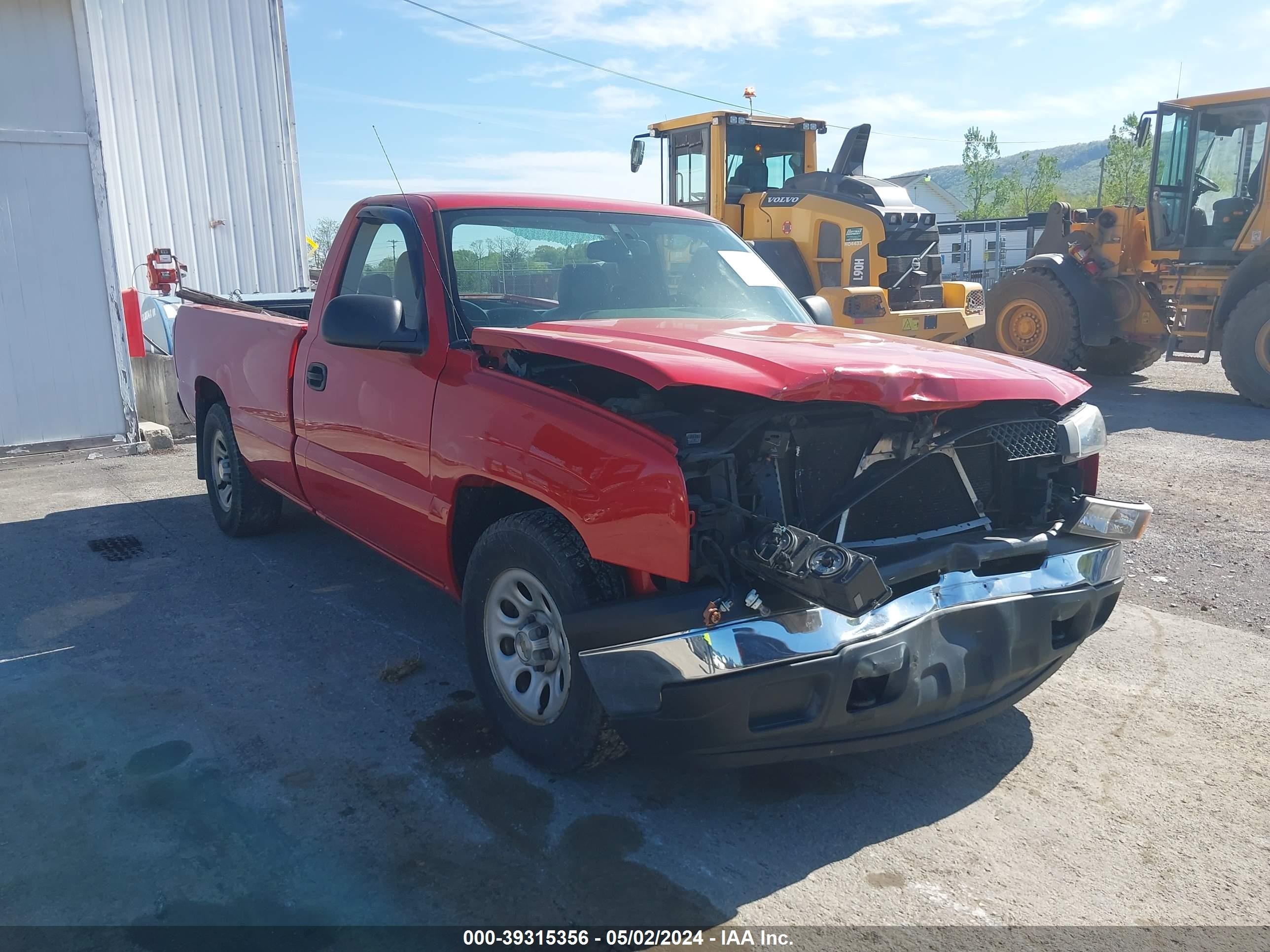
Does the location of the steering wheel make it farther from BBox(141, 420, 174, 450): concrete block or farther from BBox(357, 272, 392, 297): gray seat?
BBox(141, 420, 174, 450): concrete block

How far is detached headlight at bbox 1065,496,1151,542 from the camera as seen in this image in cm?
332

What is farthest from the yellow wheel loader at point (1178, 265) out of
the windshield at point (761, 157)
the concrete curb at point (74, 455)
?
the concrete curb at point (74, 455)

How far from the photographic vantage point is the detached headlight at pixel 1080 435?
333 centimetres

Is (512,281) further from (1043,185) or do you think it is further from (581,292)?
(1043,185)

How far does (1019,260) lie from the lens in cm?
2758

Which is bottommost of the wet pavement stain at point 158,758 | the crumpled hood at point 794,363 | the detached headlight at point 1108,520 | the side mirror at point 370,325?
the wet pavement stain at point 158,758

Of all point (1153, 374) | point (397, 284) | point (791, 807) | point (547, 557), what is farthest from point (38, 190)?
point (1153, 374)

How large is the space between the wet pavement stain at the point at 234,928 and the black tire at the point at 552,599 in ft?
2.77

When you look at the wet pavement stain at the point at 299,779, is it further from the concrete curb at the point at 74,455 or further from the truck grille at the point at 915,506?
the concrete curb at the point at 74,455

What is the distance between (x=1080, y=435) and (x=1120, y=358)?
11084 mm

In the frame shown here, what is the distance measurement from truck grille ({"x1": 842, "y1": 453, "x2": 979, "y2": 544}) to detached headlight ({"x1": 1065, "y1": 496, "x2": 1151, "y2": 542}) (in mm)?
349

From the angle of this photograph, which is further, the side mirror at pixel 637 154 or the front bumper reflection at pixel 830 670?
the side mirror at pixel 637 154

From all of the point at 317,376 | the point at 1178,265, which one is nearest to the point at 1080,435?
the point at 317,376

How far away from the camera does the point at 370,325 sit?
12.1 feet
